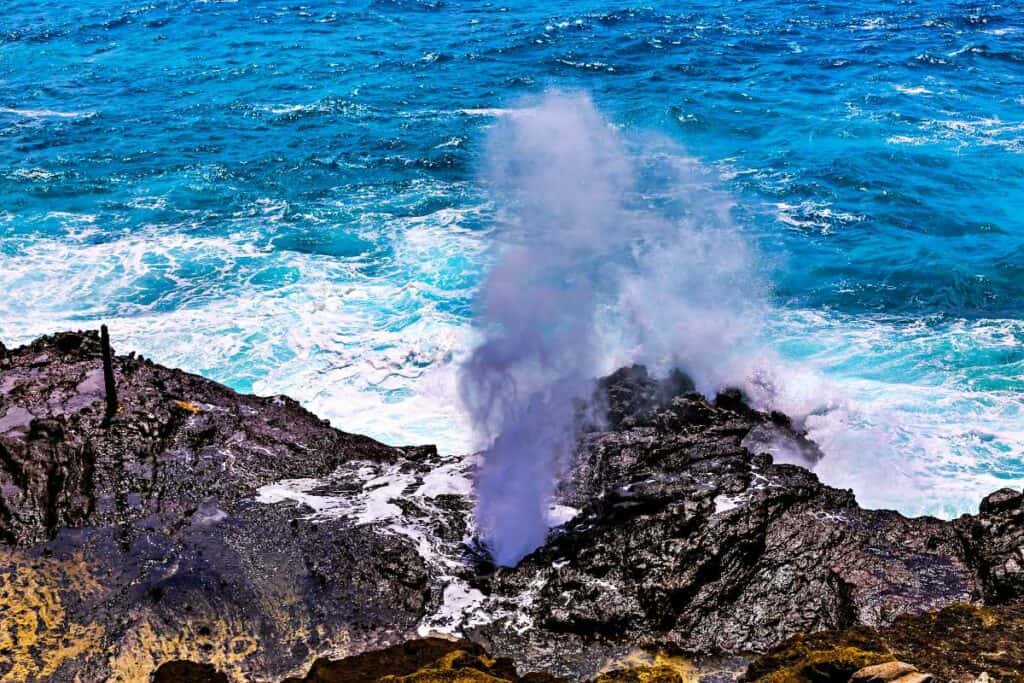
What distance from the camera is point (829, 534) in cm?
1298

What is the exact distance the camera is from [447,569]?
1322 cm

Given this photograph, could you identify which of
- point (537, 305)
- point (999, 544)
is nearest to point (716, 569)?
point (999, 544)

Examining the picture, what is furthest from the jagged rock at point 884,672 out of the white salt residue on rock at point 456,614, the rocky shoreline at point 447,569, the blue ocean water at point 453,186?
the blue ocean water at point 453,186

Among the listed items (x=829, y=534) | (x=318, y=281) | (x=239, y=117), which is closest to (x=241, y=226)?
(x=318, y=281)

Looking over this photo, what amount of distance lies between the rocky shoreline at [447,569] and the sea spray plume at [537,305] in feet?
1.79

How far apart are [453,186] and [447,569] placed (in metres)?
20.7

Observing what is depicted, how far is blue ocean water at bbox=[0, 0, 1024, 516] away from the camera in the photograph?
2162 centimetres

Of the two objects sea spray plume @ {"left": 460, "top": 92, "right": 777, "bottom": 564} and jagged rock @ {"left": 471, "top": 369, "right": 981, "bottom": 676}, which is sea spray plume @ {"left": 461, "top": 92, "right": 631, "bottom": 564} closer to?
sea spray plume @ {"left": 460, "top": 92, "right": 777, "bottom": 564}

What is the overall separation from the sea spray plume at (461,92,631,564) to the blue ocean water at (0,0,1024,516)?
1.26m

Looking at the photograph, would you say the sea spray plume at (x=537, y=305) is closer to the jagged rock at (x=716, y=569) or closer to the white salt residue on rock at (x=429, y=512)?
the white salt residue on rock at (x=429, y=512)

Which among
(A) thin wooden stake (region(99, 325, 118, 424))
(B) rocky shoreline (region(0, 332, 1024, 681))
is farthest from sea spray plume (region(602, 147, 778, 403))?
(A) thin wooden stake (region(99, 325, 118, 424))

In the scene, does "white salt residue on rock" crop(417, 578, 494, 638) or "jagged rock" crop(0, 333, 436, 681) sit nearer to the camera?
"jagged rock" crop(0, 333, 436, 681)

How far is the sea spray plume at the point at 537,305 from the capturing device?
14.7 m

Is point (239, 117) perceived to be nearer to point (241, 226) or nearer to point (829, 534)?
point (241, 226)
